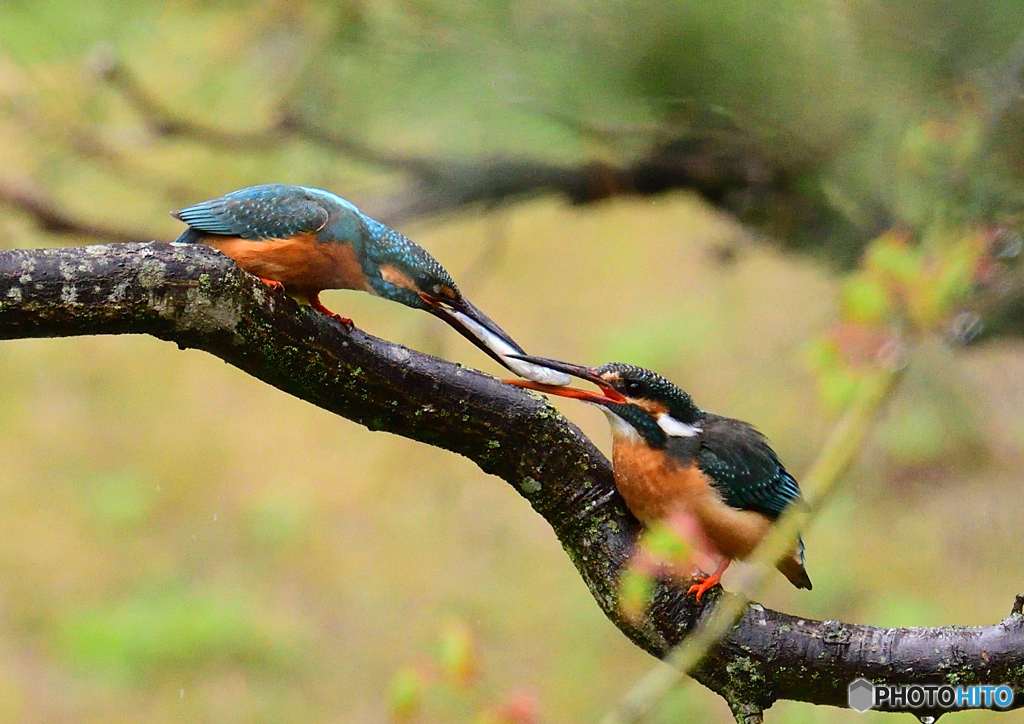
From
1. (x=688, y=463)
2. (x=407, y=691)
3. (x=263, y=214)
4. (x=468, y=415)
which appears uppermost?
(x=263, y=214)

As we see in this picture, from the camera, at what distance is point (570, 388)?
2018mm

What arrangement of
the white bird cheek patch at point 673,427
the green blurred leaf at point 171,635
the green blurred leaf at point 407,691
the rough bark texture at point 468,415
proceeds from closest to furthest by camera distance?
the rough bark texture at point 468,415
the green blurred leaf at point 407,691
the white bird cheek patch at point 673,427
the green blurred leaf at point 171,635

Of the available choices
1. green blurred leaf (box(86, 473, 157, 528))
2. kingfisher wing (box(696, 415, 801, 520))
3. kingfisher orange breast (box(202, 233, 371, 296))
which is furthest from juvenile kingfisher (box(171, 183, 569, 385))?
green blurred leaf (box(86, 473, 157, 528))

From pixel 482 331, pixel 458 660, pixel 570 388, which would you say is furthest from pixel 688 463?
pixel 458 660

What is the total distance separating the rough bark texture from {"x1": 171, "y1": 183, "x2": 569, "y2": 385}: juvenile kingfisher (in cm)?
18

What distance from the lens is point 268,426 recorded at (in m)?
7.14

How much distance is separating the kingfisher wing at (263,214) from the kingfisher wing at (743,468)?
0.85 meters

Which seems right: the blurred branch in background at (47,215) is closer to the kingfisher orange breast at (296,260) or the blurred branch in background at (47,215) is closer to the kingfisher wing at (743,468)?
the kingfisher orange breast at (296,260)

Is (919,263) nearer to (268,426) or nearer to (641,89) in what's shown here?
(641,89)

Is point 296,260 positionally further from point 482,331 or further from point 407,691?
point 407,691

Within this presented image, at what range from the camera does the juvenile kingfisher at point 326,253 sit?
2012 millimetres

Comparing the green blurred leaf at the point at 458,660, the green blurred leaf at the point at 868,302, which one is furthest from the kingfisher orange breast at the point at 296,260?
the green blurred leaf at the point at 868,302

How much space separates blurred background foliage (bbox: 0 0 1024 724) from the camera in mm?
1941

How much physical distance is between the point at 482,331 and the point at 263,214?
1.51ft
